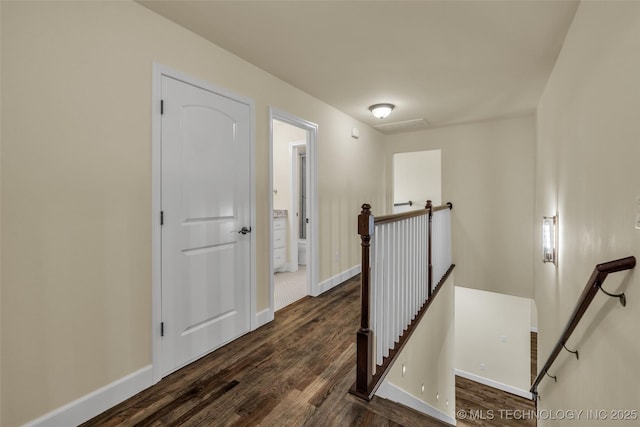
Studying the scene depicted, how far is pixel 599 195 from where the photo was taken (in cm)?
140

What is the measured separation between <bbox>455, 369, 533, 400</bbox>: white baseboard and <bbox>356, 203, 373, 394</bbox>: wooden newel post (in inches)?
172

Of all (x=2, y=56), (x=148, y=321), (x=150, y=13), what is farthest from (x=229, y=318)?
(x=150, y=13)

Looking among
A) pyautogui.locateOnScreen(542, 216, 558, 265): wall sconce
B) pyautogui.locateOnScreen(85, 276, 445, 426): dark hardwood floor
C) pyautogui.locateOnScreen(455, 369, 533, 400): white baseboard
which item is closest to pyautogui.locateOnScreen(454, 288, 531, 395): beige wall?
pyautogui.locateOnScreen(455, 369, 533, 400): white baseboard

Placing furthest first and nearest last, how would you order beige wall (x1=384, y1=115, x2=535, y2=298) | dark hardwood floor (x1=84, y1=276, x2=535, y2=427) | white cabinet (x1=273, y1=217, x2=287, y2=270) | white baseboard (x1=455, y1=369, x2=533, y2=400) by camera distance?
1. white cabinet (x1=273, y1=217, x2=287, y2=270)
2. white baseboard (x1=455, y1=369, x2=533, y2=400)
3. beige wall (x1=384, y1=115, x2=535, y2=298)
4. dark hardwood floor (x1=84, y1=276, x2=535, y2=427)

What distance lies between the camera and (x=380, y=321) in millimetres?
1985

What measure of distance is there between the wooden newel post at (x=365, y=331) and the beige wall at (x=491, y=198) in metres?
3.65

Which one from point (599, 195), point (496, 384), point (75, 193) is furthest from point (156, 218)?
point (496, 384)

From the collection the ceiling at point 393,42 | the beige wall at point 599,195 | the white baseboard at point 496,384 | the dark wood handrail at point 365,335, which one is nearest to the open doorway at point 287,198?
the ceiling at point 393,42

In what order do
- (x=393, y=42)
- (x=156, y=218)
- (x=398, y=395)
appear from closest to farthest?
1. (x=156, y=218)
2. (x=398, y=395)
3. (x=393, y=42)

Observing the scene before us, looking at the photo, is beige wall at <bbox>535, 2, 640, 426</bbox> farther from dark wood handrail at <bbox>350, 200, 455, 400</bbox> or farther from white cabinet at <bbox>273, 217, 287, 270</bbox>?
white cabinet at <bbox>273, 217, 287, 270</bbox>

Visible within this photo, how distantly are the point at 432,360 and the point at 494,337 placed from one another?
3230 mm

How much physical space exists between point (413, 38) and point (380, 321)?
2.10 metres

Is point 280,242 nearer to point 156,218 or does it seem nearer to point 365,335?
point 156,218

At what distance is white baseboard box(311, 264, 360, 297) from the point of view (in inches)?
141
